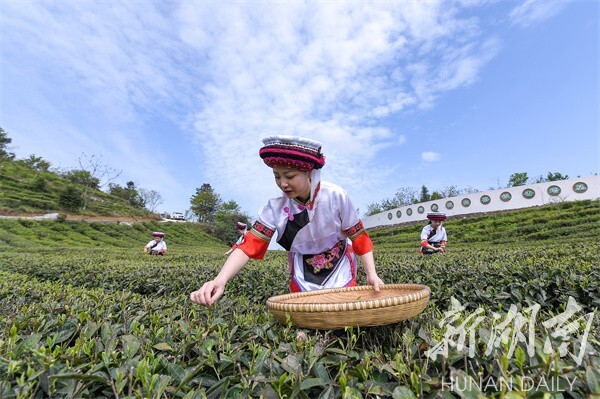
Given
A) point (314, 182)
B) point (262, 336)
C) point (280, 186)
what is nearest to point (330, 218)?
point (314, 182)

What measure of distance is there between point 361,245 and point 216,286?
109 centimetres

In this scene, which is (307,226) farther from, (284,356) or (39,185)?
(39,185)

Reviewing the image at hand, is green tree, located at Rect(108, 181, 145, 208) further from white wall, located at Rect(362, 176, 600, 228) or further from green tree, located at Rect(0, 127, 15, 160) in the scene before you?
white wall, located at Rect(362, 176, 600, 228)

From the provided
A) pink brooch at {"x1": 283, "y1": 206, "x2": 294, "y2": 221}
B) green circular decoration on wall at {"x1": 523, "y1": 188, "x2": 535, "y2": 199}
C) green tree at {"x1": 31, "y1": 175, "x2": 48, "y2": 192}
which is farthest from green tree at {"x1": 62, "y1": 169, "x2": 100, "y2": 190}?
pink brooch at {"x1": 283, "y1": 206, "x2": 294, "y2": 221}

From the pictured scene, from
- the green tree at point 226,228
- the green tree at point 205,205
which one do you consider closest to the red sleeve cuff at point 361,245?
the green tree at point 226,228

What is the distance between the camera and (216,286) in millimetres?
1806

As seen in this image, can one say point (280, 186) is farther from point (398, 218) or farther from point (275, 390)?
point (398, 218)

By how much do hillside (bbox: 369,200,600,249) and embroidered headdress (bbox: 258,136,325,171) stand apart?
564 inches

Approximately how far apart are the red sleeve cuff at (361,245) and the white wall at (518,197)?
2856cm

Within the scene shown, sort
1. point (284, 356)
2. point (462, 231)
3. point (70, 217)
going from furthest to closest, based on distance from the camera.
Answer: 1. point (70, 217)
2. point (462, 231)
3. point (284, 356)

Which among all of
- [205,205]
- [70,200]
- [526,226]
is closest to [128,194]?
[205,205]

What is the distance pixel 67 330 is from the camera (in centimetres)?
149

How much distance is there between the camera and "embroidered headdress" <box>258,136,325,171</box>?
2070mm

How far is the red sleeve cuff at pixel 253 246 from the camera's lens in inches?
87.5
